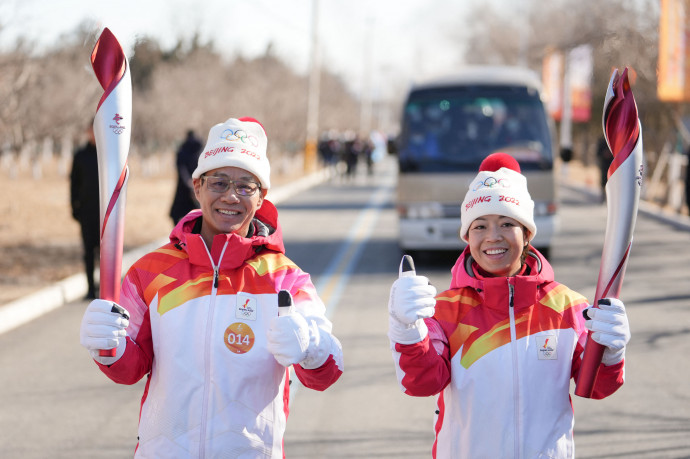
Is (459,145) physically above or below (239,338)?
above

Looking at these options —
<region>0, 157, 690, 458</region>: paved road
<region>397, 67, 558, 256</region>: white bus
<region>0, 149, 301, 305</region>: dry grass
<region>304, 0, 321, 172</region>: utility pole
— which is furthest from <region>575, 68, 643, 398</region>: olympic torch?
<region>304, 0, 321, 172</region>: utility pole

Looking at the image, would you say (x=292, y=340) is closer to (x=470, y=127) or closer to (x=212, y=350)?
(x=212, y=350)

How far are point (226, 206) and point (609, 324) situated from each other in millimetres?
1252

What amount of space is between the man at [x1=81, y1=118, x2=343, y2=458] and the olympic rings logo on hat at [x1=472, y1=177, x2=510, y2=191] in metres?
0.67

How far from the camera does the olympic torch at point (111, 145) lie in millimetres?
3018

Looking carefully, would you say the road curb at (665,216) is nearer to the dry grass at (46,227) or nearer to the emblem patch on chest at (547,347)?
the dry grass at (46,227)

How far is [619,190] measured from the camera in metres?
2.97

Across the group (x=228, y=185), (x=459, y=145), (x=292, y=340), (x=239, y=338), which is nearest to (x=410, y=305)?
(x=292, y=340)

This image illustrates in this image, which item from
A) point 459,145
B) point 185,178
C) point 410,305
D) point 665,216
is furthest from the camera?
point 665,216

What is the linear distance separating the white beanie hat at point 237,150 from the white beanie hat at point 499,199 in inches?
27.0

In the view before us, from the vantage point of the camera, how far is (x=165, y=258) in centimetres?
313

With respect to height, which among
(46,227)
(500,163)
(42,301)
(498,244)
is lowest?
(46,227)

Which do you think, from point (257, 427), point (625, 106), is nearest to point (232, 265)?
point (257, 427)

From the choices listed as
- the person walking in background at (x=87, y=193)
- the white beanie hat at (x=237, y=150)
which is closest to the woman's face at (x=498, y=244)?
the white beanie hat at (x=237, y=150)
